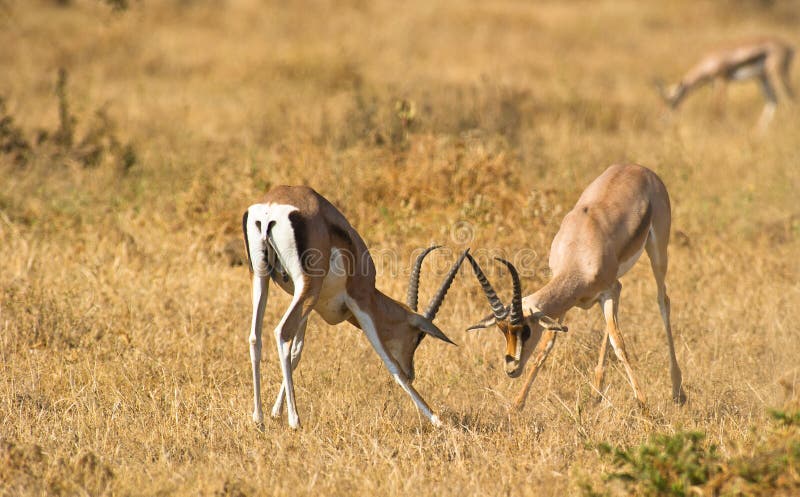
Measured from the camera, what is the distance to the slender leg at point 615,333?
6043 mm

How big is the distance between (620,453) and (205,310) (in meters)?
3.54

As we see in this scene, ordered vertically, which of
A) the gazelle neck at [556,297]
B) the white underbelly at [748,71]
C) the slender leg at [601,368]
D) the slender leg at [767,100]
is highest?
the white underbelly at [748,71]

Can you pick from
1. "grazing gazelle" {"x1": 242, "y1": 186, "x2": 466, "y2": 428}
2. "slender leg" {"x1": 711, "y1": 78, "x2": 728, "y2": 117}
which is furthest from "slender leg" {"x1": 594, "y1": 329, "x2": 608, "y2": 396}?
"slender leg" {"x1": 711, "y1": 78, "x2": 728, "y2": 117}

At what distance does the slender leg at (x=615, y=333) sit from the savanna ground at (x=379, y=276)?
129 mm

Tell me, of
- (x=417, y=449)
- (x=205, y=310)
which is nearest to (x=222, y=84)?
(x=205, y=310)

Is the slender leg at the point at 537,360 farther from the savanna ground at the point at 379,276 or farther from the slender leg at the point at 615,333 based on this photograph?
the slender leg at the point at 615,333

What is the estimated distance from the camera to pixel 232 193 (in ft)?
28.9

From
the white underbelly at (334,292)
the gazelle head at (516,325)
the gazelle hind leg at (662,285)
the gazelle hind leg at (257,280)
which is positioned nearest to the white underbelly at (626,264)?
the gazelle hind leg at (662,285)

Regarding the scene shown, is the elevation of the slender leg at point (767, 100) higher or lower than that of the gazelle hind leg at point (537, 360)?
higher

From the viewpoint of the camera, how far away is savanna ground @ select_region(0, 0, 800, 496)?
511 centimetres

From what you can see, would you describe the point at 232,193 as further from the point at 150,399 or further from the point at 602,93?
the point at 602,93

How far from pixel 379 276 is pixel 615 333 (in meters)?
2.29

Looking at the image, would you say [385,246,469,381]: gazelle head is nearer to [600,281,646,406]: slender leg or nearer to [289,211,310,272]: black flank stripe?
[289,211,310,272]: black flank stripe

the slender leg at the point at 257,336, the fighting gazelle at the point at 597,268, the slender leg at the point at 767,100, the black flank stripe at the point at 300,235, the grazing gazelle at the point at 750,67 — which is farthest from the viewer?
the grazing gazelle at the point at 750,67
